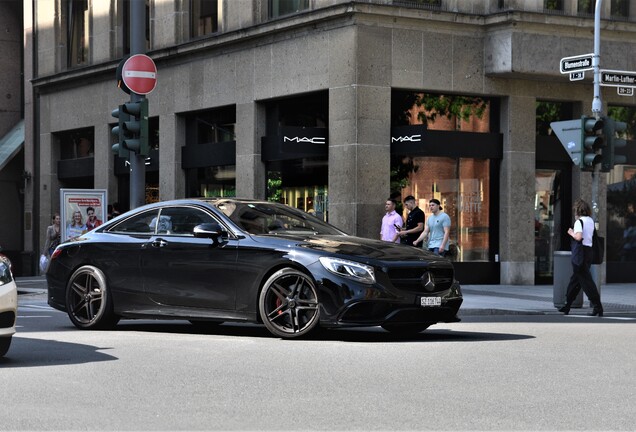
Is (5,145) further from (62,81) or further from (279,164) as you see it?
(279,164)

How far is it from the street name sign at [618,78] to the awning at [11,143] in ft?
70.9

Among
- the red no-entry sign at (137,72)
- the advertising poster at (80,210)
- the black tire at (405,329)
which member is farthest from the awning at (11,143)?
the black tire at (405,329)

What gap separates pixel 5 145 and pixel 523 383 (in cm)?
3090

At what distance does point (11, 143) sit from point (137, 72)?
19699 millimetres

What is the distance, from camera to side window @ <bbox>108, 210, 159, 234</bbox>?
45.1 feet

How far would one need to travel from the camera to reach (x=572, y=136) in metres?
19.8

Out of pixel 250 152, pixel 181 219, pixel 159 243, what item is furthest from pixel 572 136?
pixel 159 243

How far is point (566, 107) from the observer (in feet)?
85.8

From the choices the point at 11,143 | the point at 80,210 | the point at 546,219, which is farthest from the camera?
the point at 11,143

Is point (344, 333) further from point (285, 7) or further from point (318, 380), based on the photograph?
point (285, 7)

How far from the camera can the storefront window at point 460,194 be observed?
79.9 feet

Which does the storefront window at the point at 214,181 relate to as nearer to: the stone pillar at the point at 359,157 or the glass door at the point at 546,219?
the stone pillar at the point at 359,157

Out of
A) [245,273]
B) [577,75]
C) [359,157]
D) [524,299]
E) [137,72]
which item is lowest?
[524,299]

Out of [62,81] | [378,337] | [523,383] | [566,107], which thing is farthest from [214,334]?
[62,81]
